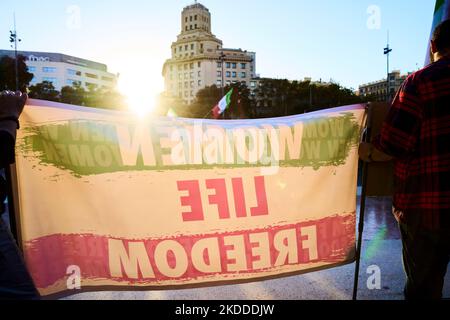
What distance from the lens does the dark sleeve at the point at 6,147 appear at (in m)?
1.94

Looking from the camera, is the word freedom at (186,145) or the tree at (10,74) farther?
the tree at (10,74)

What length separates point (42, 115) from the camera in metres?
2.46

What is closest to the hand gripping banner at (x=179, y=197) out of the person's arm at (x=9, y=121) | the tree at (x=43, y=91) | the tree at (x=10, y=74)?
the person's arm at (x=9, y=121)

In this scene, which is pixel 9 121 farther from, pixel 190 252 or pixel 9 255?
pixel 190 252

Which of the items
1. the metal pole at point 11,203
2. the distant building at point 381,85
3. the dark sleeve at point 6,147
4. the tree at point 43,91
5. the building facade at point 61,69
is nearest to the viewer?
the dark sleeve at point 6,147

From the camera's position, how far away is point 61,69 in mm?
118250

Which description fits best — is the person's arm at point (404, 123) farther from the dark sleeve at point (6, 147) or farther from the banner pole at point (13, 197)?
the banner pole at point (13, 197)

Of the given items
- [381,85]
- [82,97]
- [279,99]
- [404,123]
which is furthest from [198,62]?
[404,123]

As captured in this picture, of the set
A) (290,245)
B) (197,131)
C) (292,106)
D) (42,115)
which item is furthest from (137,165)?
(292,106)

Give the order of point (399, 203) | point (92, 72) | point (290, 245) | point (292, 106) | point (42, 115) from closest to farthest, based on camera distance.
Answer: point (399, 203) → point (42, 115) → point (290, 245) → point (292, 106) → point (92, 72)

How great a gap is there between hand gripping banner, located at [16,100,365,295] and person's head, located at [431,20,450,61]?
80 centimetres

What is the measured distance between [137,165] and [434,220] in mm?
1851

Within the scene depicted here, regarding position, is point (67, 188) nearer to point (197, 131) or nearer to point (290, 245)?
point (197, 131)

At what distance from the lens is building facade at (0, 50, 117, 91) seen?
115m
